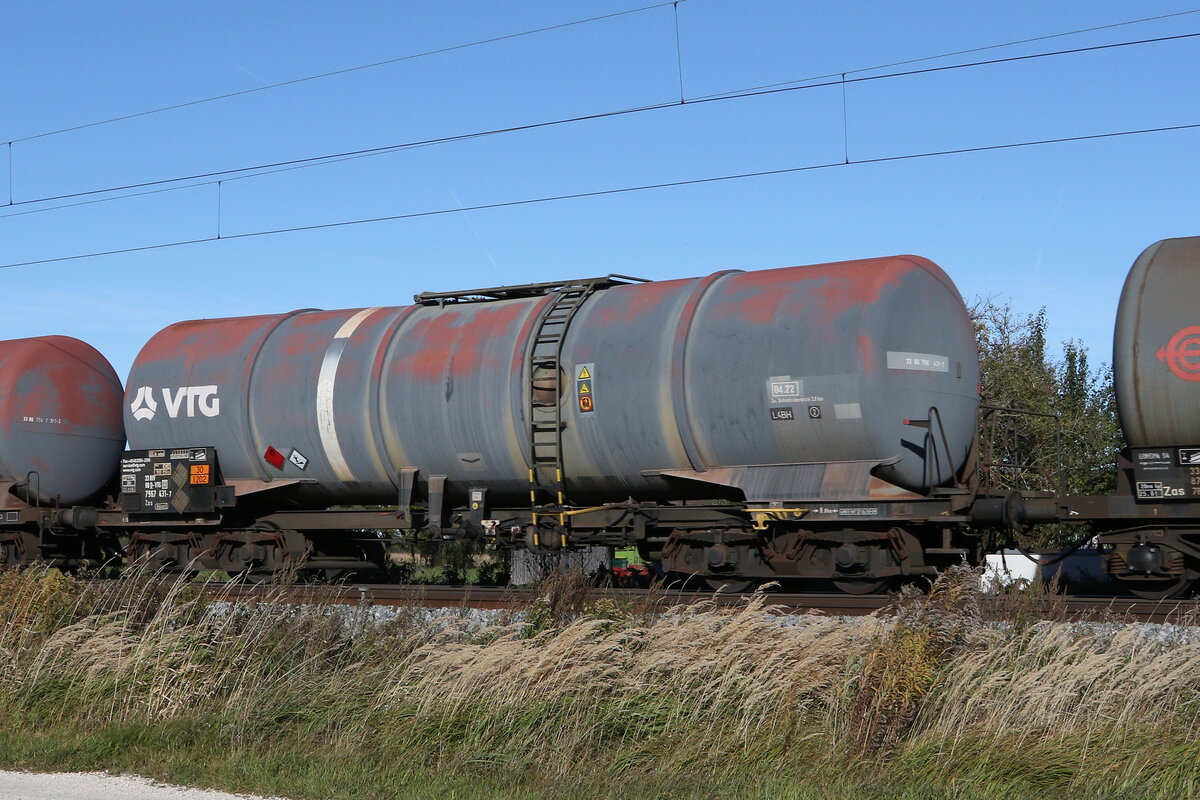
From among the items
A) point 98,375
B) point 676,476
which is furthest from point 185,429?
point 676,476

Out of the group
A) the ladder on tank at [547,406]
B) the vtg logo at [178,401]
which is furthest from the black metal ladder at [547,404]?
the vtg logo at [178,401]

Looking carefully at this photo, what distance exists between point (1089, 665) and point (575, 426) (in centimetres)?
724

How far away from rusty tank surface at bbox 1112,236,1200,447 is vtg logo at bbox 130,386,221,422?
1198 cm

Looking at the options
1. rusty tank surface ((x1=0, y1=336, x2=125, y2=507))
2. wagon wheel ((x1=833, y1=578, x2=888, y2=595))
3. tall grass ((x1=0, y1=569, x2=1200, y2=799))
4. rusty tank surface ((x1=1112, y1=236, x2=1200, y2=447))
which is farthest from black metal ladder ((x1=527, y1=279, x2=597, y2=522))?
rusty tank surface ((x1=0, y1=336, x2=125, y2=507))

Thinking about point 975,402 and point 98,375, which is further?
point 98,375

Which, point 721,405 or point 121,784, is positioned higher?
point 721,405

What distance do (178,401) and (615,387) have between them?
7.20 meters

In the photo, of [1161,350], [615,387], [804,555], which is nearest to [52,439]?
[615,387]

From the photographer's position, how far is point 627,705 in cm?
861

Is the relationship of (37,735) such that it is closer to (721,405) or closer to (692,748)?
(692,748)

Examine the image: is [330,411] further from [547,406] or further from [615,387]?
[615,387]

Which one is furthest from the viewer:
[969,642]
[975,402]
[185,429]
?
[185,429]

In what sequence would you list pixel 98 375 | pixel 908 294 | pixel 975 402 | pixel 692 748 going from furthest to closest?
pixel 98 375, pixel 975 402, pixel 908 294, pixel 692 748

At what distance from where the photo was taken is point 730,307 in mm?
13586
